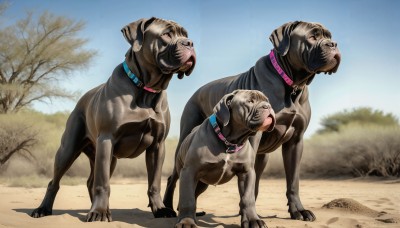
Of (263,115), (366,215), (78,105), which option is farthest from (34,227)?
(366,215)

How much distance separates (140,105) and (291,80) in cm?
174

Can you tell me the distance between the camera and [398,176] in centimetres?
1429

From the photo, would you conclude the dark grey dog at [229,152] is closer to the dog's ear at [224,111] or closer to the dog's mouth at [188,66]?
the dog's ear at [224,111]

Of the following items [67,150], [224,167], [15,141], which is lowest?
[224,167]

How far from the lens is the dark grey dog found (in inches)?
176

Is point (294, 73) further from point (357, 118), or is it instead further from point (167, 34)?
point (357, 118)

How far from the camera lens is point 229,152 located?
15.0 feet

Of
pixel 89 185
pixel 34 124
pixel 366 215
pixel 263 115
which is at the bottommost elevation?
pixel 366 215

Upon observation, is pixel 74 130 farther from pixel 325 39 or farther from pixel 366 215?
pixel 366 215

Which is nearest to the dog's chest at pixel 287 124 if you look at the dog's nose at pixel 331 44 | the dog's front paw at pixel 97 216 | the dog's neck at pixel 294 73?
the dog's neck at pixel 294 73

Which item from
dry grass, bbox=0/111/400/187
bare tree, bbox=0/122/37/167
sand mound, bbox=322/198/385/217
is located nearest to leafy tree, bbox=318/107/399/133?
dry grass, bbox=0/111/400/187

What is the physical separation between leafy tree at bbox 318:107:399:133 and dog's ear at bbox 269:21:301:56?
2727cm

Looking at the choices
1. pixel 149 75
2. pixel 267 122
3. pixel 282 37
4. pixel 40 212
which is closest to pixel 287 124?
pixel 282 37

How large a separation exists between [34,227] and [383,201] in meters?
6.13
